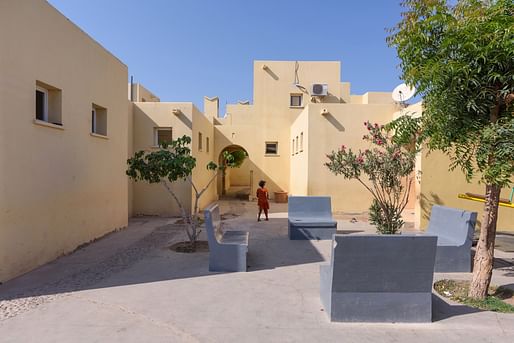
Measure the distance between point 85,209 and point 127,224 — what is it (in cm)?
277

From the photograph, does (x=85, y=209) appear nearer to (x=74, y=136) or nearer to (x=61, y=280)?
(x=74, y=136)

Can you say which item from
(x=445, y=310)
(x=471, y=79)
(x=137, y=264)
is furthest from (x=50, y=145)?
(x=445, y=310)

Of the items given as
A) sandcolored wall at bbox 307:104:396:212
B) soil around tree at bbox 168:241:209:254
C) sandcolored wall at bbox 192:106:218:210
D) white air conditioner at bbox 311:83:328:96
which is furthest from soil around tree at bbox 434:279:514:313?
white air conditioner at bbox 311:83:328:96

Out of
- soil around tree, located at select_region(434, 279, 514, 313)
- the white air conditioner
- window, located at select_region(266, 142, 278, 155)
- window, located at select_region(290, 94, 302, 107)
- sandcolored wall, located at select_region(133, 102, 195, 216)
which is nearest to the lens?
soil around tree, located at select_region(434, 279, 514, 313)

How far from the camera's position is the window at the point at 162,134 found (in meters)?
12.5

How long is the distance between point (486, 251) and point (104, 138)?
8.72m

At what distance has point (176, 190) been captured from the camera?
484 inches

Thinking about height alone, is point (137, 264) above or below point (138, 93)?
below

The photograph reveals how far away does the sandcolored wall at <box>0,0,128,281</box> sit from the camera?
518cm

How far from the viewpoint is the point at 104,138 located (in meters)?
8.62

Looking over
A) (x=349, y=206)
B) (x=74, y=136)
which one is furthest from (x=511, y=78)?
(x=349, y=206)

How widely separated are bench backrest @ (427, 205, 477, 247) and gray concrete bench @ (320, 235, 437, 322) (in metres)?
2.77

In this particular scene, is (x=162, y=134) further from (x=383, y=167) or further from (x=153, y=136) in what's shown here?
(x=383, y=167)

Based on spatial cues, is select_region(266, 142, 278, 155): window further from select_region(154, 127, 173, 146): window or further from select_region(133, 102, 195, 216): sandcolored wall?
select_region(154, 127, 173, 146): window
